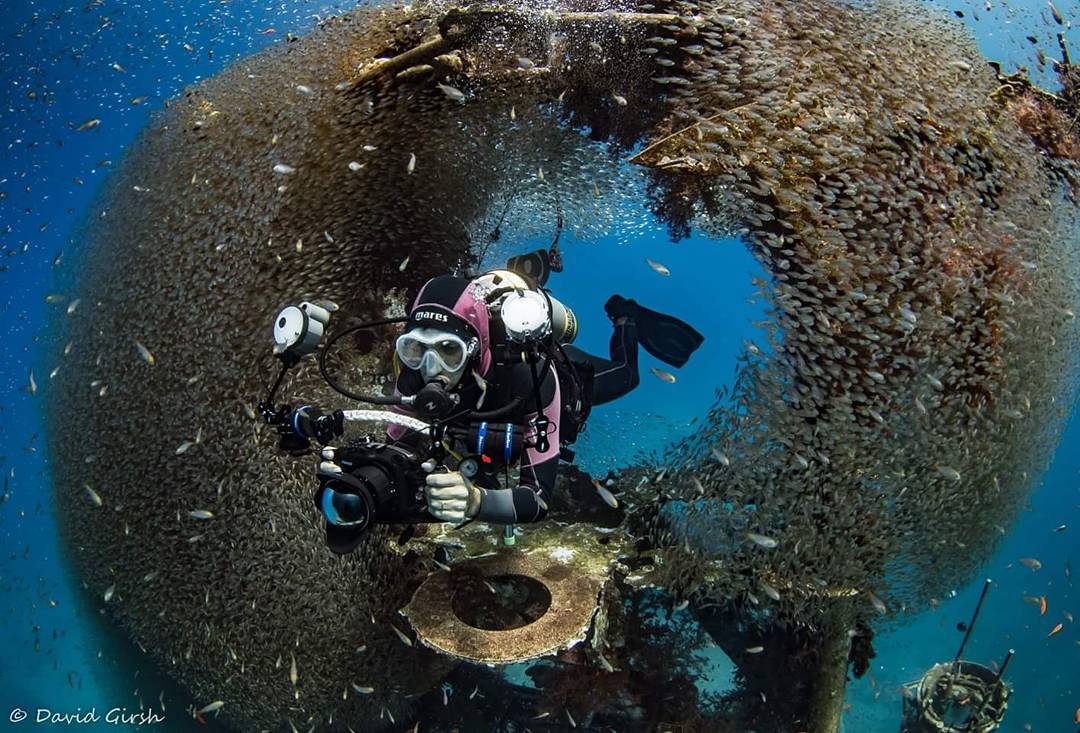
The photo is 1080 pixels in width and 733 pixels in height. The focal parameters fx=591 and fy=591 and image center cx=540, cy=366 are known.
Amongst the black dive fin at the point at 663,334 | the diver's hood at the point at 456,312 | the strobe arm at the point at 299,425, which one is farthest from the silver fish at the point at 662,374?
the strobe arm at the point at 299,425

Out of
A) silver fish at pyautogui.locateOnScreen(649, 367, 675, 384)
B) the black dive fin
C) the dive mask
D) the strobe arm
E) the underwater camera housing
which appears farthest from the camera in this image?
the black dive fin

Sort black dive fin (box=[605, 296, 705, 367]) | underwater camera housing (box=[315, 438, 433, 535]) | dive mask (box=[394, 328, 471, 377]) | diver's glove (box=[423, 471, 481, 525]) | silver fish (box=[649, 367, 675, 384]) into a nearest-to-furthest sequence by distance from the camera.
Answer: underwater camera housing (box=[315, 438, 433, 535])
diver's glove (box=[423, 471, 481, 525])
dive mask (box=[394, 328, 471, 377])
silver fish (box=[649, 367, 675, 384])
black dive fin (box=[605, 296, 705, 367])

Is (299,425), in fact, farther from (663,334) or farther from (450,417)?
(663,334)

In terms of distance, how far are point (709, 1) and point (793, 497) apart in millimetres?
4722

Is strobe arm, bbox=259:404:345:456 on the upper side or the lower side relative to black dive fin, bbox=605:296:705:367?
upper

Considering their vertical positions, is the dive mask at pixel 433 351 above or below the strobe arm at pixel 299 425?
above

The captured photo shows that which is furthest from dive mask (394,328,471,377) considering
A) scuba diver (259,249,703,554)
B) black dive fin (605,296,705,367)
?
black dive fin (605,296,705,367)

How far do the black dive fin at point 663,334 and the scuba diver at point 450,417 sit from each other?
2.00 metres

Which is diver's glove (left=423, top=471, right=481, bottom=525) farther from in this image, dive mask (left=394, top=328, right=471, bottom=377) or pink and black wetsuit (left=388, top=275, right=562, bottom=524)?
dive mask (left=394, top=328, right=471, bottom=377)

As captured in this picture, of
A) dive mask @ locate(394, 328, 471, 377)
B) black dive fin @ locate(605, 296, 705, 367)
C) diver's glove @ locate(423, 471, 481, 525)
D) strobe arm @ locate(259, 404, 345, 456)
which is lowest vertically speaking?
black dive fin @ locate(605, 296, 705, 367)

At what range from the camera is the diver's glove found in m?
2.93

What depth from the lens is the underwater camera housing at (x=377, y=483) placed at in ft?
9.21

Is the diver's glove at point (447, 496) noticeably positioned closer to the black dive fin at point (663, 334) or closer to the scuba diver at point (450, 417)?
the scuba diver at point (450, 417)

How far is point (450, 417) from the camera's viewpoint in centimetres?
319
